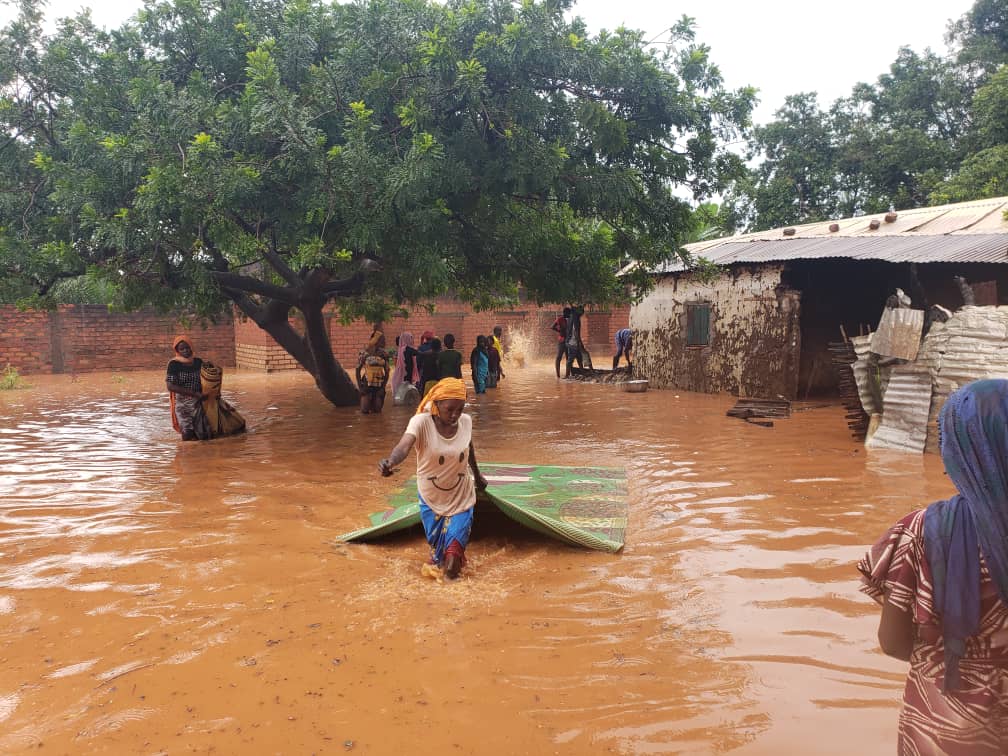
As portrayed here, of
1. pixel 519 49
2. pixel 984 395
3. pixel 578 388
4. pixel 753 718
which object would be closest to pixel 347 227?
pixel 519 49

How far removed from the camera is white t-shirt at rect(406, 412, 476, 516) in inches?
→ 187

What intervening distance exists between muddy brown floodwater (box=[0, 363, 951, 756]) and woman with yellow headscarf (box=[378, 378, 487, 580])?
25 cm

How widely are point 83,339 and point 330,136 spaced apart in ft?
49.4

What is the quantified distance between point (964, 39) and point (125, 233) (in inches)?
1066

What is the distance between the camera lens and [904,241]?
1191cm

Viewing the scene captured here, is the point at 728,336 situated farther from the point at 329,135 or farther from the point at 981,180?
the point at 981,180

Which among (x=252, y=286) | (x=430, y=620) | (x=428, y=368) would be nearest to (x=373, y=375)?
(x=428, y=368)

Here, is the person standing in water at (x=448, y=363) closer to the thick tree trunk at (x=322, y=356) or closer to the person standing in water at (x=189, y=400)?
the thick tree trunk at (x=322, y=356)

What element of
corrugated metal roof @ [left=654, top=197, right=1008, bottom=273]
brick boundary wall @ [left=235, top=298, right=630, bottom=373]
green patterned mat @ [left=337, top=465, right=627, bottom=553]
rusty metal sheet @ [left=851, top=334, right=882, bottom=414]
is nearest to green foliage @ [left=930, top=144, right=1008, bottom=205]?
corrugated metal roof @ [left=654, top=197, right=1008, bottom=273]

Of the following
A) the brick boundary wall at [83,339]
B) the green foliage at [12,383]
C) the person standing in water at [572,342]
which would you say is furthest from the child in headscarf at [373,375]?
the green foliage at [12,383]

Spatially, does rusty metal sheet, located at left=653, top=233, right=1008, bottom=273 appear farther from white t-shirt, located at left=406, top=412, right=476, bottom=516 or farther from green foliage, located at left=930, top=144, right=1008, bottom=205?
green foliage, located at left=930, top=144, right=1008, bottom=205

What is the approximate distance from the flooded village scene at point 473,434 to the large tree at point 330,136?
2.3 inches

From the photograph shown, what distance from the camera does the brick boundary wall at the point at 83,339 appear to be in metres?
19.9

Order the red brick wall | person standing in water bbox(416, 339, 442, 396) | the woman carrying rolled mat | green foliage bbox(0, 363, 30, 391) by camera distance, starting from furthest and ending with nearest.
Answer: the red brick wall → green foliage bbox(0, 363, 30, 391) → person standing in water bbox(416, 339, 442, 396) → the woman carrying rolled mat
